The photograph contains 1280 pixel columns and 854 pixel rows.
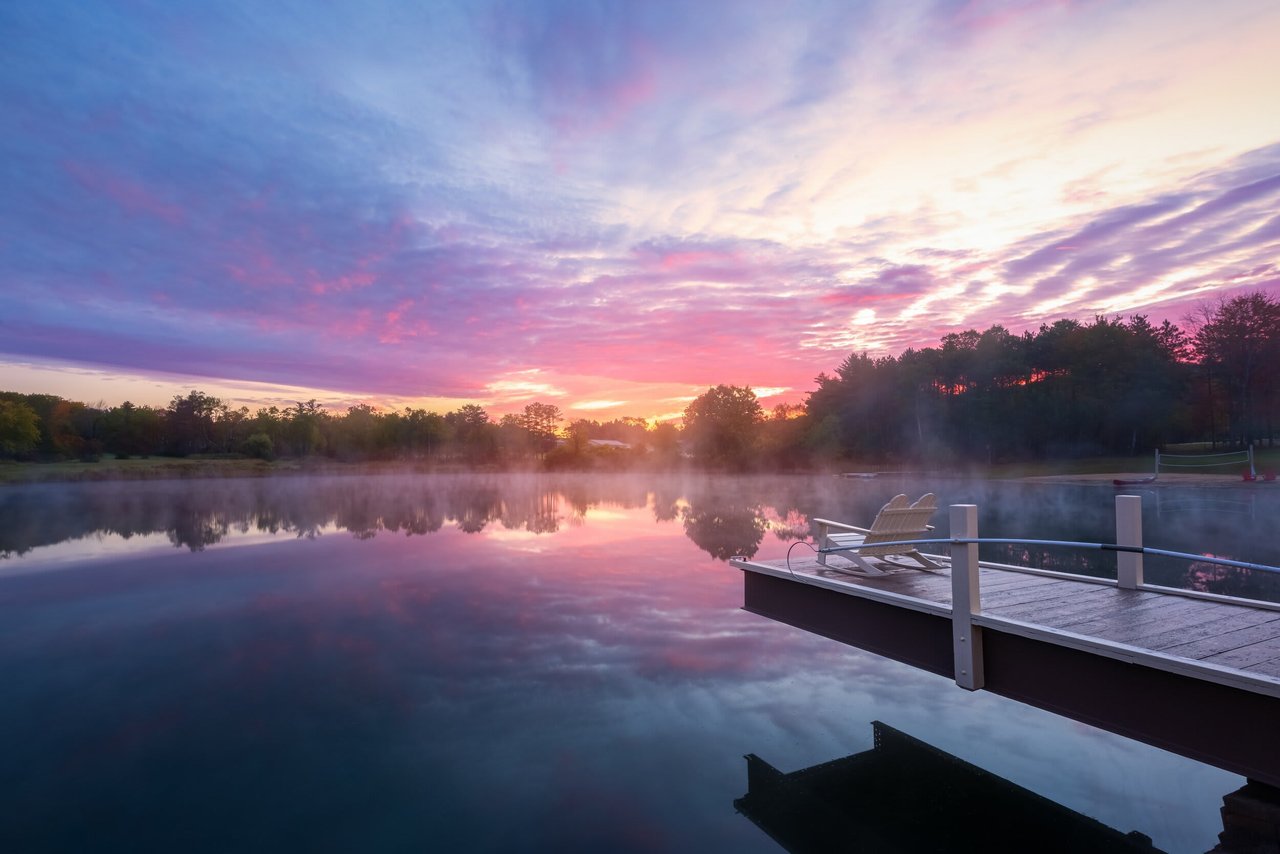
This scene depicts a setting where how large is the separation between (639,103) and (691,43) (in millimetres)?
2127

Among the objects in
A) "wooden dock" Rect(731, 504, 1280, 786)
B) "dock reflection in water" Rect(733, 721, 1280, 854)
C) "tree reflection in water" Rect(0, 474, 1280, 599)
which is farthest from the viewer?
"tree reflection in water" Rect(0, 474, 1280, 599)

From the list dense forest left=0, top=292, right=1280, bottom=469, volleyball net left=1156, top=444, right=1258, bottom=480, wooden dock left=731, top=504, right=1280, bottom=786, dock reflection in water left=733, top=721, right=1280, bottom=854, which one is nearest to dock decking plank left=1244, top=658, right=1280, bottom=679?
wooden dock left=731, top=504, right=1280, bottom=786

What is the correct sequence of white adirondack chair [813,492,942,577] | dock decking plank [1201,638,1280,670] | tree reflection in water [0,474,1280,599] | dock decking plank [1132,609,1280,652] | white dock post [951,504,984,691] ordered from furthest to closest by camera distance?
1. tree reflection in water [0,474,1280,599]
2. white adirondack chair [813,492,942,577]
3. white dock post [951,504,984,691]
4. dock decking plank [1132,609,1280,652]
5. dock decking plank [1201,638,1280,670]

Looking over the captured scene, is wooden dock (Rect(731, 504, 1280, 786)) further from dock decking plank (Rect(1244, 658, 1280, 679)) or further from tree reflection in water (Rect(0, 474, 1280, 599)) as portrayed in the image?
tree reflection in water (Rect(0, 474, 1280, 599))

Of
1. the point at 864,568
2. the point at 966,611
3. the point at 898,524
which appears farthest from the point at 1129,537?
the point at 864,568

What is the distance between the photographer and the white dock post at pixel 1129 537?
5.32 m

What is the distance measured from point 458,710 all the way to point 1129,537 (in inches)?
267

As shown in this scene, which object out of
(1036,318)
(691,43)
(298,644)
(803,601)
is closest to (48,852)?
(298,644)

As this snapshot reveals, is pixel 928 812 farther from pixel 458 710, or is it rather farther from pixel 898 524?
pixel 458 710

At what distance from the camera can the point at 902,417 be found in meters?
51.6

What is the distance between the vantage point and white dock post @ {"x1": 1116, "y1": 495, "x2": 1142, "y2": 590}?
5316 mm

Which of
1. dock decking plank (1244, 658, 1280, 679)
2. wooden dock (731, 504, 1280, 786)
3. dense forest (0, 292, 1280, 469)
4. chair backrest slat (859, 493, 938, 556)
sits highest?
dense forest (0, 292, 1280, 469)

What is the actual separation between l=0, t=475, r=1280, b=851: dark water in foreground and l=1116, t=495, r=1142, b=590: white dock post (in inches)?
67.3

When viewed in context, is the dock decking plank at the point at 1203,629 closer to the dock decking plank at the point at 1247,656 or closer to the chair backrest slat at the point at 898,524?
the dock decking plank at the point at 1247,656
